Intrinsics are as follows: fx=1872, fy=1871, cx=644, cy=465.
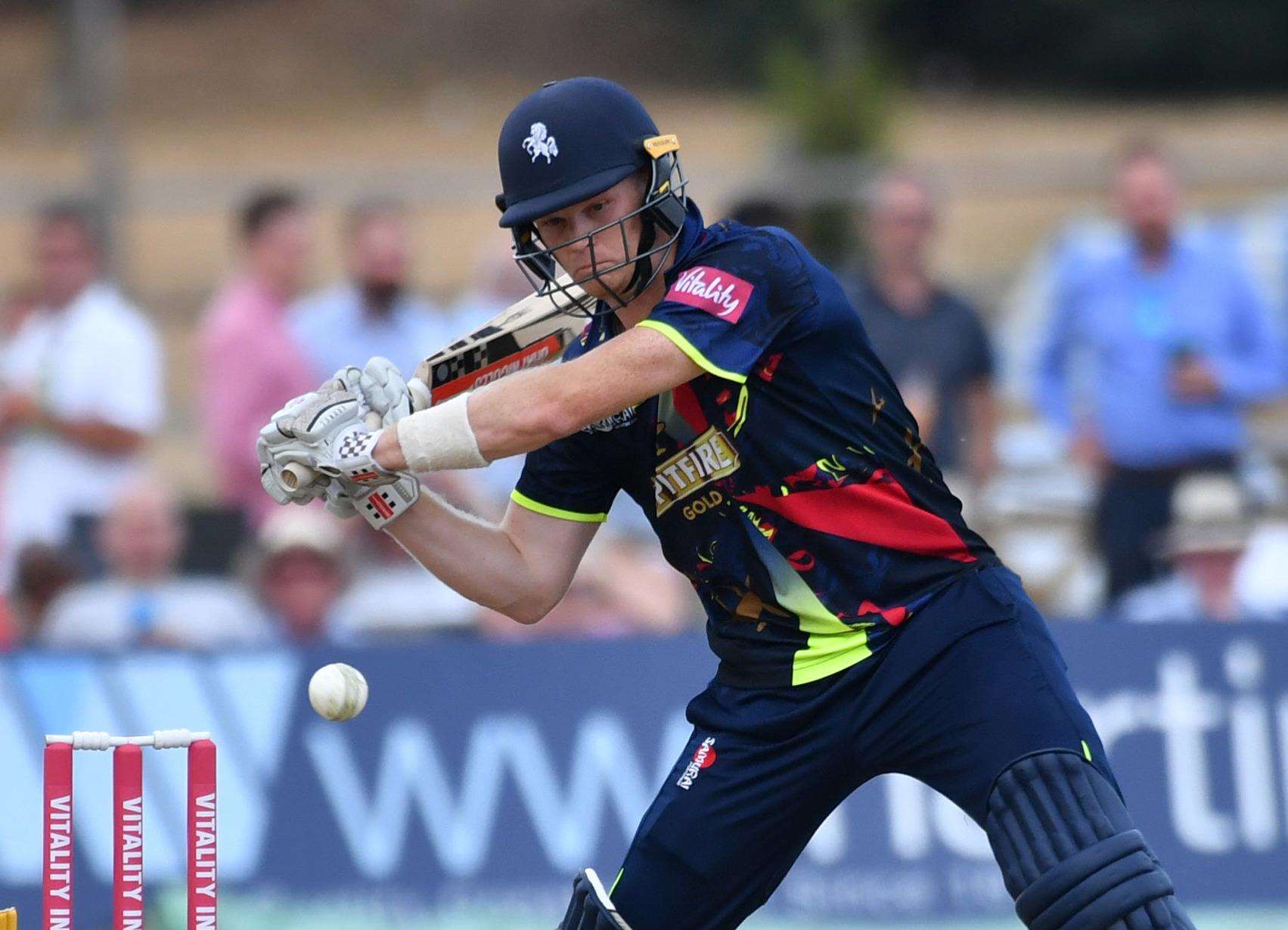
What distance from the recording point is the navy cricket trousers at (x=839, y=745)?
3.88 meters

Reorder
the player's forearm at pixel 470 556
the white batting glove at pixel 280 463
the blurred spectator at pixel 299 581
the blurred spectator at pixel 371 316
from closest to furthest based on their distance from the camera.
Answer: the white batting glove at pixel 280 463, the player's forearm at pixel 470 556, the blurred spectator at pixel 299 581, the blurred spectator at pixel 371 316

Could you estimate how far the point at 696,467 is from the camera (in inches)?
156

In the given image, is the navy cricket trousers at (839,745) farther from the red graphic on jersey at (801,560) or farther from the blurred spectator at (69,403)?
the blurred spectator at (69,403)

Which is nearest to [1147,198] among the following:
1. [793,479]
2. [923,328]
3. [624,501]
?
[923,328]

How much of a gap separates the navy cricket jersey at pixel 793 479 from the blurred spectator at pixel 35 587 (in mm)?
3936

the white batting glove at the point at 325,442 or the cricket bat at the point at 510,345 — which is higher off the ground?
the cricket bat at the point at 510,345

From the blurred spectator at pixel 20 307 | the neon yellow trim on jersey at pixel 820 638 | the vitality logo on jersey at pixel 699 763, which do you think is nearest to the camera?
the neon yellow trim on jersey at pixel 820 638

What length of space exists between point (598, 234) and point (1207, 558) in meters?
4.14

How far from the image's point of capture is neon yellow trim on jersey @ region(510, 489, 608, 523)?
4320 mm

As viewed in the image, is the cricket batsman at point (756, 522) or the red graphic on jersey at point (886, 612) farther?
the red graphic on jersey at point (886, 612)

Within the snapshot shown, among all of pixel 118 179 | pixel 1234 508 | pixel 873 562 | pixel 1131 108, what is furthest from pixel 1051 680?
pixel 1131 108

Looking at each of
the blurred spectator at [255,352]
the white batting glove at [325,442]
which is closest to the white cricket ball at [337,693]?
the white batting glove at [325,442]

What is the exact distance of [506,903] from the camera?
21.6 ft

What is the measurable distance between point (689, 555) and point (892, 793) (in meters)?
2.87
